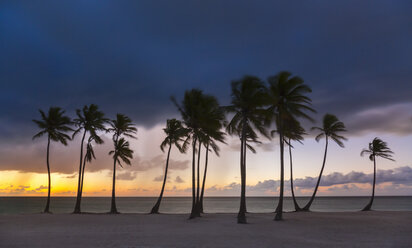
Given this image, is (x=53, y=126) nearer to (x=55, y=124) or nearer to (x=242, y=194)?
(x=55, y=124)

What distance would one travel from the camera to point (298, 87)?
2480 centimetres

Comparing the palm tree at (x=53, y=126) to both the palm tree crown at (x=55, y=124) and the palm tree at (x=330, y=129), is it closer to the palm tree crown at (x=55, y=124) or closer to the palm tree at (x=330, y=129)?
the palm tree crown at (x=55, y=124)

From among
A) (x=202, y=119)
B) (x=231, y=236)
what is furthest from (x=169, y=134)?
(x=231, y=236)

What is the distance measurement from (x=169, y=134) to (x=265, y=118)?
13.0 meters

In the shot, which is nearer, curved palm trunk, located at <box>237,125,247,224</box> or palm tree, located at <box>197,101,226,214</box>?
curved palm trunk, located at <box>237,125,247,224</box>

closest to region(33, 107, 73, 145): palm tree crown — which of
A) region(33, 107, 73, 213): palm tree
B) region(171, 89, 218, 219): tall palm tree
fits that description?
region(33, 107, 73, 213): palm tree

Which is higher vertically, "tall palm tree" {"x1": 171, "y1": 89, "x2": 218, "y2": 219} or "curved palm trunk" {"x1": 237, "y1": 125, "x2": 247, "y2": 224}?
"tall palm tree" {"x1": 171, "y1": 89, "x2": 218, "y2": 219}

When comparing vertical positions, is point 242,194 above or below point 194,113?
below

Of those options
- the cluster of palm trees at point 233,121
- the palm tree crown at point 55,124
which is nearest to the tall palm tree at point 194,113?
the cluster of palm trees at point 233,121

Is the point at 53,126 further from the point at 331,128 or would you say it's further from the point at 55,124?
the point at 331,128

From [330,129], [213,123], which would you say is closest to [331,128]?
[330,129]

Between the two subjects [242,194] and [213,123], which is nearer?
[242,194]

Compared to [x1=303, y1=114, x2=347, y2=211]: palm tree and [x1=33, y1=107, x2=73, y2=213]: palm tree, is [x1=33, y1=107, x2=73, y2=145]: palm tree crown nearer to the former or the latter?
[x1=33, y1=107, x2=73, y2=213]: palm tree

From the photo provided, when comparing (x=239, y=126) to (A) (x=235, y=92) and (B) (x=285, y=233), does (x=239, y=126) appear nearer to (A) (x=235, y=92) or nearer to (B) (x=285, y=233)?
(A) (x=235, y=92)
